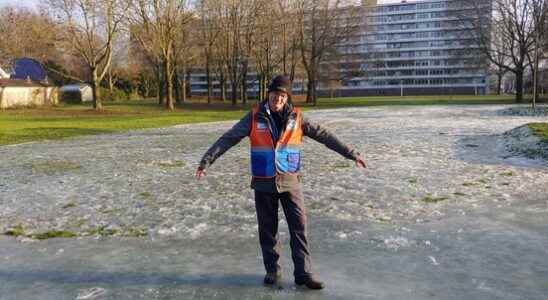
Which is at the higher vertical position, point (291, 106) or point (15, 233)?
point (291, 106)

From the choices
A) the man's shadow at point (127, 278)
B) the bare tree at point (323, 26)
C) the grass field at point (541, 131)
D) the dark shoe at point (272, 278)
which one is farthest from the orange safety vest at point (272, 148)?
the bare tree at point (323, 26)

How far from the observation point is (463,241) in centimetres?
630

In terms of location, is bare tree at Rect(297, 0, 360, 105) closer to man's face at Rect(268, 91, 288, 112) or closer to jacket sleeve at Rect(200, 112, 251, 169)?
jacket sleeve at Rect(200, 112, 251, 169)

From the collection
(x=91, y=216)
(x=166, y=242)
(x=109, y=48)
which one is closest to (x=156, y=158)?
(x=91, y=216)

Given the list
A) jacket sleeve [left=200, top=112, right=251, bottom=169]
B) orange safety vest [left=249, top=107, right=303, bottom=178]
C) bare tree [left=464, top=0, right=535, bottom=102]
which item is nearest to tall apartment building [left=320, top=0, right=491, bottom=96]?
bare tree [left=464, top=0, right=535, bottom=102]

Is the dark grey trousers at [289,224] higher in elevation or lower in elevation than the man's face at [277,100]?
lower

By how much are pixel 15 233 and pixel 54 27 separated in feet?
133

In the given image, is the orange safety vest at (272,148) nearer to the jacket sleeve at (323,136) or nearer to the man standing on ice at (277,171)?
the man standing on ice at (277,171)

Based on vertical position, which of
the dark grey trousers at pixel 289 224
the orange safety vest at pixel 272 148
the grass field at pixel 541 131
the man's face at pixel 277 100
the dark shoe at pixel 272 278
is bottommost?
the dark shoe at pixel 272 278

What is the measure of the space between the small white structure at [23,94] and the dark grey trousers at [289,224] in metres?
50.6

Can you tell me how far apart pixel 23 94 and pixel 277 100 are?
53.9 m

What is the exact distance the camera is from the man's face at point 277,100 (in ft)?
16.2

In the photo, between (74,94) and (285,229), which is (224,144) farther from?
(74,94)

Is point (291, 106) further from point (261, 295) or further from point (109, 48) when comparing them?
point (109, 48)
